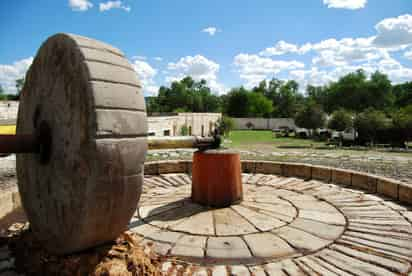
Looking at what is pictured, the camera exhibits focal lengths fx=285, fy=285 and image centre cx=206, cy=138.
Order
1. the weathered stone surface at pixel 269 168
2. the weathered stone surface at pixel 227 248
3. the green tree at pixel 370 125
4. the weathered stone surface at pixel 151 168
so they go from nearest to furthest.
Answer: the weathered stone surface at pixel 227 248 < the weathered stone surface at pixel 151 168 < the weathered stone surface at pixel 269 168 < the green tree at pixel 370 125

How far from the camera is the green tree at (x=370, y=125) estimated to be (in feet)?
67.8

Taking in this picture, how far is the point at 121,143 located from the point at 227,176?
2.47 metres

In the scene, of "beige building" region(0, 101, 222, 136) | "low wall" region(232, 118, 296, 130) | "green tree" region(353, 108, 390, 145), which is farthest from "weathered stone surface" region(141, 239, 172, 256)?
"low wall" region(232, 118, 296, 130)

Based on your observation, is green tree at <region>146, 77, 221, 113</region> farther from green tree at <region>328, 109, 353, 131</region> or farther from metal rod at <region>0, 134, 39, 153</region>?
metal rod at <region>0, 134, 39, 153</region>

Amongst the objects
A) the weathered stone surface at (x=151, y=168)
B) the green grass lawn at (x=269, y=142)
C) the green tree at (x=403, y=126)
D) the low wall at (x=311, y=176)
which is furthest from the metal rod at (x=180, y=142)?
the green tree at (x=403, y=126)

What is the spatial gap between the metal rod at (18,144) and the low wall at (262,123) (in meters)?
50.2

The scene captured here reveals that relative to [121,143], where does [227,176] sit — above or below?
below

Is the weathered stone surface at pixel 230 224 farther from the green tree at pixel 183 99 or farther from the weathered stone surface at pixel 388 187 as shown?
the green tree at pixel 183 99

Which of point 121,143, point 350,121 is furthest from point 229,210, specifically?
point 350,121

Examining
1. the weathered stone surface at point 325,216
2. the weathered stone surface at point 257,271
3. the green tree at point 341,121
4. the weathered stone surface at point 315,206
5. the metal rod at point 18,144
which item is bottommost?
the weathered stone surface at point 257,271

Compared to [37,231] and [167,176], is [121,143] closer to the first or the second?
[37,231]

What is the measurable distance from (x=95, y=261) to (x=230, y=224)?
5.89ft

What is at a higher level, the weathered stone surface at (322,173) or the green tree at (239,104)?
the green tree at (239,104)

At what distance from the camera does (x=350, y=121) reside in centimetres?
2409
